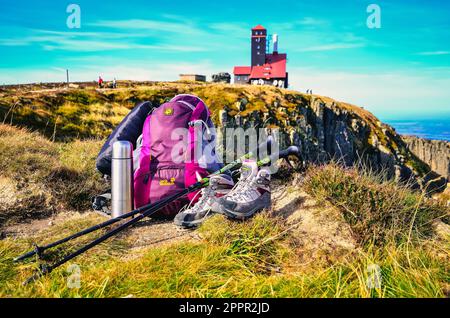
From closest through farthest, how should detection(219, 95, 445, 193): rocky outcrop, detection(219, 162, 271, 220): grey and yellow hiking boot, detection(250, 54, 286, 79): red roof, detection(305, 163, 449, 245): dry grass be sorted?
1. detection(305, 163, 449, 245): dry grass
2. detection(219, 162, 271, 220): grey and yellow hiking boot
3. detection(219, 95, 445, 193): rocky outcrop
4. detection(250, 54, 286, 79): red roof

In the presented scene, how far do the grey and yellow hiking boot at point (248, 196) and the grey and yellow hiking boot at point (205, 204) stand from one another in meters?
0.20

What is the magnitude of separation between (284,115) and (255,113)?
775 cm

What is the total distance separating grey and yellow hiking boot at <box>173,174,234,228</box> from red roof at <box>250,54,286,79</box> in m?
89.2

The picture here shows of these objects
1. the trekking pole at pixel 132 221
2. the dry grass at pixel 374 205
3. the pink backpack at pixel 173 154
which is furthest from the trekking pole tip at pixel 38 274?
the dry grass at pixel 374 205

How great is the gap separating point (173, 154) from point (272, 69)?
298ft

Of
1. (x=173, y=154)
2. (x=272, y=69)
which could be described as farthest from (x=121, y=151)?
(x=272, y=69)

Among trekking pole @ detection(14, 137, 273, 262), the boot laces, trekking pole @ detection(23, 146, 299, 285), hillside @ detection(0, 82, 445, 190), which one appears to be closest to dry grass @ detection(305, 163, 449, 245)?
trekking pole @ detection(23, 146, 299, 285)

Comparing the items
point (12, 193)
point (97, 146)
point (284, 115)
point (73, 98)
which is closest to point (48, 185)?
point (12, 193)

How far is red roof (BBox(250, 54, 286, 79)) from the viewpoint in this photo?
299ft

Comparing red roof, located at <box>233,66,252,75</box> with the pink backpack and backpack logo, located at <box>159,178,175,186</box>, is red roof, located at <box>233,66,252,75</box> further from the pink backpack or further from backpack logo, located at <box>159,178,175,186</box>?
backpack logo, located at <box>159,178,175,186</box>

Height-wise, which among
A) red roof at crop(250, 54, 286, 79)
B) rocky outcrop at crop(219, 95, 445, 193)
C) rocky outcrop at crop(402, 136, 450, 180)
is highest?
red roof at crop(250, 54, 286, 79)

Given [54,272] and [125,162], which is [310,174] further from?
[54,272]

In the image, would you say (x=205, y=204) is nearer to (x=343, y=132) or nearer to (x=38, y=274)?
(x=38, y=274)

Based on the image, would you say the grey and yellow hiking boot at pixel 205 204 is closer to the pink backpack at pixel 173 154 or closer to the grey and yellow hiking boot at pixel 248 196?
the grey and yellow hiking boot at pixel 248 196
